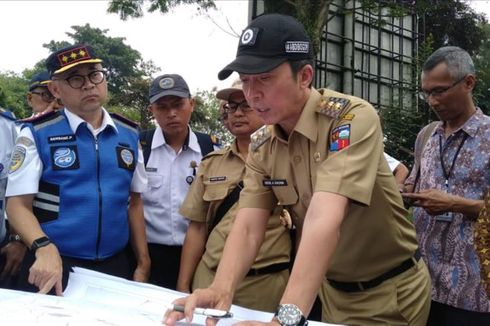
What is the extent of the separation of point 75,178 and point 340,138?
1.22 m

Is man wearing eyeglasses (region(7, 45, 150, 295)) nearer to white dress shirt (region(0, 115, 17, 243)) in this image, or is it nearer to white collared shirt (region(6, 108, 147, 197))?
white collared shirt (region(6, 108, 147, 197))

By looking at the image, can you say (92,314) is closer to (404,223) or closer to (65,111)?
(404,223)

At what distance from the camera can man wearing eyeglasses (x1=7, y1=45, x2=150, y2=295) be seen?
2217 millimetres

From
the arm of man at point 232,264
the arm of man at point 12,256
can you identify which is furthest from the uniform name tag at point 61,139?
the arm of man at point 232,264

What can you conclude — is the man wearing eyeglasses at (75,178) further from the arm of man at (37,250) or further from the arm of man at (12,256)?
the arm of man at (12,256)

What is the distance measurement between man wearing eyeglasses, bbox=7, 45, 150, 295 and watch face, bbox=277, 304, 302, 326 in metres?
1.02

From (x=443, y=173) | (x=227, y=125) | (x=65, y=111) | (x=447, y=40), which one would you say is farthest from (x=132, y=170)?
(x=447, y=40)

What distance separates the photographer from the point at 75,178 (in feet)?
7.54

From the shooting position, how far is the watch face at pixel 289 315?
1.31m

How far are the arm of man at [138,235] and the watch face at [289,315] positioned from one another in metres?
1.46

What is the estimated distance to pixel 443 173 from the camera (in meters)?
2.39

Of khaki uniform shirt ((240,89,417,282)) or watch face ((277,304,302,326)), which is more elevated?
khaki uniform shirt ((240,89,417,282))

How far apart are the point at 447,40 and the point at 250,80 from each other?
1665 cm

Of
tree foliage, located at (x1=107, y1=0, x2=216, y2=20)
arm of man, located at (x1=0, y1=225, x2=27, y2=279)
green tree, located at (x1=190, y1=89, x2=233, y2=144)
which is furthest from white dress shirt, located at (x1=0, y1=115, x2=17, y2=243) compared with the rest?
green tree, located at (x1=190, y1=89, x2=233, y2=144)
